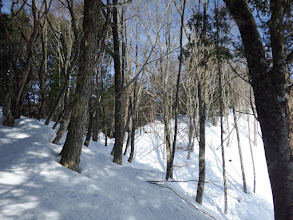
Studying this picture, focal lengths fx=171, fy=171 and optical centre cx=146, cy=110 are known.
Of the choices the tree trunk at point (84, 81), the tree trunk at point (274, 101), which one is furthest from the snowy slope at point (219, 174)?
the tree trunk at point (84, 81)

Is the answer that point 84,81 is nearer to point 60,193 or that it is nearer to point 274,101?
point 60,193

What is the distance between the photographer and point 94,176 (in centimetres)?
246

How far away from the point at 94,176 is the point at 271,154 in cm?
247

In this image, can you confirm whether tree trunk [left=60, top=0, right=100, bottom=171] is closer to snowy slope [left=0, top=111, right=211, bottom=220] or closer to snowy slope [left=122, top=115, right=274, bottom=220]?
snowy slope [left=0, top=111, right=211, bottom=220]

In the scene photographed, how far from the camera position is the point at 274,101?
2.35 metres

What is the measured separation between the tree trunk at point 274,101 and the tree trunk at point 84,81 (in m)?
2.26

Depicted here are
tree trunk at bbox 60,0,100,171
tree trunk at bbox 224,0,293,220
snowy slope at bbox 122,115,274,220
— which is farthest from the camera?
snowy slope at bbox 122,115,274,220

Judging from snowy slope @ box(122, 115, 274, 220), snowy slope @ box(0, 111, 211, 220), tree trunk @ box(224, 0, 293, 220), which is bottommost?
snowy slope @ box(122, 115, 274, 220)

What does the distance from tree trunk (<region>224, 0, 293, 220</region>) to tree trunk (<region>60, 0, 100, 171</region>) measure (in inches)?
88.9

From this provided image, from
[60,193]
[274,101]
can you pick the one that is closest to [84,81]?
[60,193]

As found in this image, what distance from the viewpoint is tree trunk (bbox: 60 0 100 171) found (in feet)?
8.25

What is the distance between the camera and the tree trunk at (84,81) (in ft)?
8.25

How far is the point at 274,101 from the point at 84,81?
8.94 feet

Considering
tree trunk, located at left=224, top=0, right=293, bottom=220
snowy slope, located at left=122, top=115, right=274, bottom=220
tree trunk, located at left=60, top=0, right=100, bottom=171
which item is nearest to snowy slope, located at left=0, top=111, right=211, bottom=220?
tree trunk, located at left=60, top=0, right=100, bottom=171
